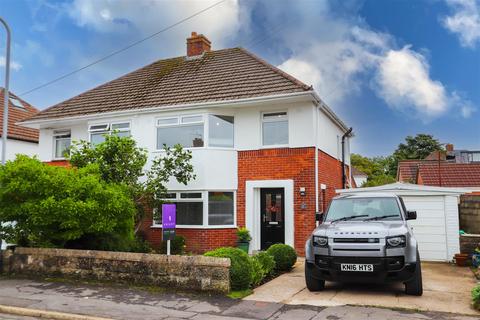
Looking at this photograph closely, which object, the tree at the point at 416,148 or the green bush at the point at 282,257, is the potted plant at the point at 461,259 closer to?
the green bush at the point at 282,257

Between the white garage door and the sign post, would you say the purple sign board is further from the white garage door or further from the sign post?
the white garage door

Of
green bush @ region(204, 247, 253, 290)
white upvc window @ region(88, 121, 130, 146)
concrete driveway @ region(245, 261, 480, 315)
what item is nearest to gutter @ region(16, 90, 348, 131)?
white upvc window @ region(88, 121, 130, 146)

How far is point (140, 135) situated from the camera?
609 inches

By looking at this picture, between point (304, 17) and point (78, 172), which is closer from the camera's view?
point (78, 172)

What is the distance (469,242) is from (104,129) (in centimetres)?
1316

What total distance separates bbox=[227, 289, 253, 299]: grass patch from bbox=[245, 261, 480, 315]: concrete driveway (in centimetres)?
11

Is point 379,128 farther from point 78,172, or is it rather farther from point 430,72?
point 78,172

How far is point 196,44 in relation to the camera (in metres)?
18.8

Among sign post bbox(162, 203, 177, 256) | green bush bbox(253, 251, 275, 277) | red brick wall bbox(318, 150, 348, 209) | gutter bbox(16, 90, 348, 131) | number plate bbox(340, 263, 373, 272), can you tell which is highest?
gutter bbox(16, 90, 348, 131)

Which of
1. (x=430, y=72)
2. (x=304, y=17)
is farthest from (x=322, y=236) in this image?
(x=430, y=72)

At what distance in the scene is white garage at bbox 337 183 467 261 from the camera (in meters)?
11.9

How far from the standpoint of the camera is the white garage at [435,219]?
11945 millimetres

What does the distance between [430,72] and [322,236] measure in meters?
15.5

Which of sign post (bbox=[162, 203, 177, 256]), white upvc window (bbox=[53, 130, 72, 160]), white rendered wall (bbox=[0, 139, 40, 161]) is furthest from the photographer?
white rendered wall (bbox=[0, 139, 40, 161])
